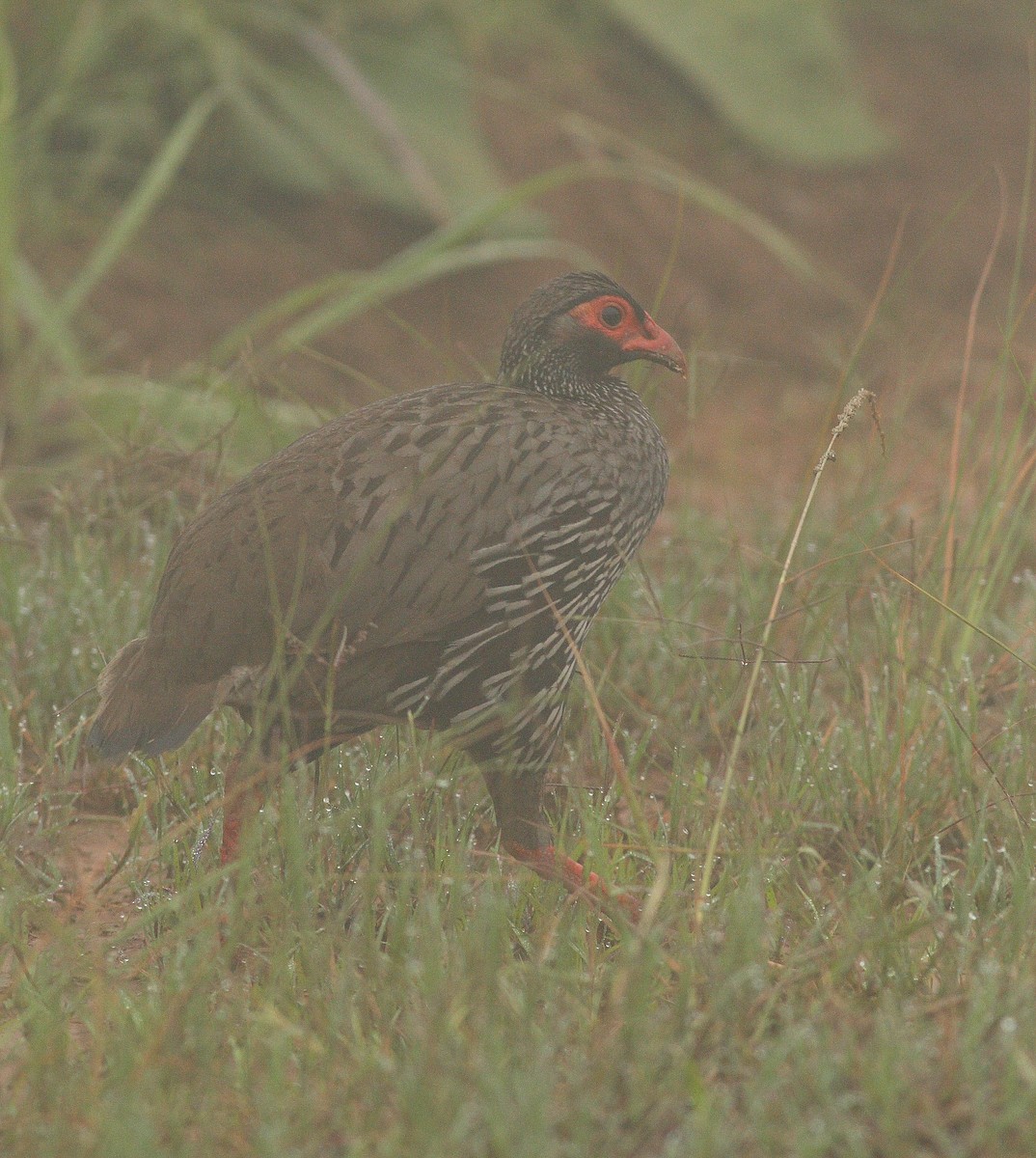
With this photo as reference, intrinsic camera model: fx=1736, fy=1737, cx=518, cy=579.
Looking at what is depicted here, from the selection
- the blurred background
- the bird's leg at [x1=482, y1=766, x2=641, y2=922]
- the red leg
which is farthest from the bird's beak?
the red leg

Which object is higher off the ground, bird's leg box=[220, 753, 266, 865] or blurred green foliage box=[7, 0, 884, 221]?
blurred green foliage box=[7, 0, 884, 221]

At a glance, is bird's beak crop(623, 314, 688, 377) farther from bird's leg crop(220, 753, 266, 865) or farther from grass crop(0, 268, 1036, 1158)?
bird's leg crop(220, 753, 266, 865)

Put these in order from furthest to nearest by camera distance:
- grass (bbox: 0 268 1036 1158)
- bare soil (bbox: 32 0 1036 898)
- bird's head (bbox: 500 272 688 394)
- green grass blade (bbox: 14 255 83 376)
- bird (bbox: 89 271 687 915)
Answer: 1. bare soil (bbox: 32 0 1036 898)
2. green grass blade (bbox: 14 255 83 376)
3. bird's head (bbox: 500 272 688 394)
4. bird (bbox: 89 271 687 915)
5. grass (bbox: 0 268 1036 1158)

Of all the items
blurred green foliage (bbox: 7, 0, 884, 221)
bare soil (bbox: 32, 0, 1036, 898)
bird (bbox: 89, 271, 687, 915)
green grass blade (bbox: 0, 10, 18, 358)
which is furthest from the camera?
blurred green foliage (bbox: 7, 0, 884, 221)

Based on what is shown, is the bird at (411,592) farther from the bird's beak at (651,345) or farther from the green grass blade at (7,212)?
the green grass blade at (7,212)

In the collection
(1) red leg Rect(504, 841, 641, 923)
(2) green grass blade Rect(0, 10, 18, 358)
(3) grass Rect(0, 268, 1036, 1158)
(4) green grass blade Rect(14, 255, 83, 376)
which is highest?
(2) green grass blade Rect(0, 10, 18, 358)

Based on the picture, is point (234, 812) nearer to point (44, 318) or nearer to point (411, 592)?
point (411, 592)

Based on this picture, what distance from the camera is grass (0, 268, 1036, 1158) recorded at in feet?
6.89

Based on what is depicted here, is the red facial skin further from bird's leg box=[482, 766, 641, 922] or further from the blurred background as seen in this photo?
bird's leg box=[482, 766, 641, 922]

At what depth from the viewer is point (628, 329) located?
3.27 meters

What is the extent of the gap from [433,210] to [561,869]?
144 inches

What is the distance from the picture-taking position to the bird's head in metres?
3.23

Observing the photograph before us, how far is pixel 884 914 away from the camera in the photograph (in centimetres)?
242

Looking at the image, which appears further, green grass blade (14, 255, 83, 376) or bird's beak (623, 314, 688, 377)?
green grass blade (14, 255, 83, 376)
